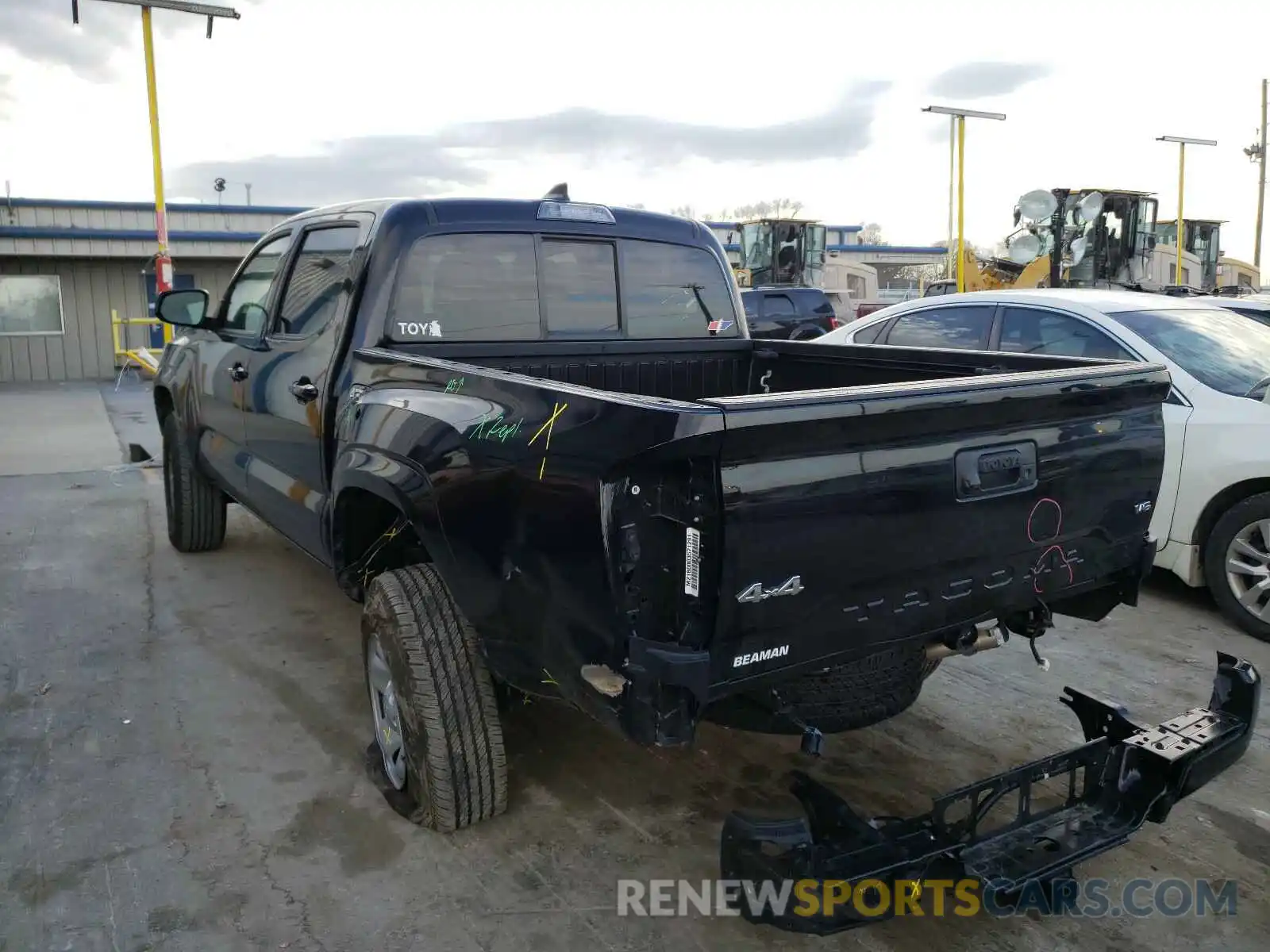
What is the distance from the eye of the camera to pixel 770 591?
234cm

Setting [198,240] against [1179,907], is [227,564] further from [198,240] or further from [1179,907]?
[198,240]

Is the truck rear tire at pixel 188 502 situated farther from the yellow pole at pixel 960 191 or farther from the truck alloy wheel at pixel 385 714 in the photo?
the yellow pole at pixel 960 191

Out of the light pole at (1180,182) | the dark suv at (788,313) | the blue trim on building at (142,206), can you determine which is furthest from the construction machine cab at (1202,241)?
the blue trim on building at (142,206)

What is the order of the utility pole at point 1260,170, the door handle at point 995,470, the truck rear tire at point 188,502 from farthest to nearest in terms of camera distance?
the utility pole at point 1260,170 < the truck rear tire at point 188,502 < the door handle at point 995,470

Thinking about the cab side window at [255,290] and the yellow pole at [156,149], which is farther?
the yellow pole at [156,149]

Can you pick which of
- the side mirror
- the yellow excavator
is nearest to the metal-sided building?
the yellow excavator

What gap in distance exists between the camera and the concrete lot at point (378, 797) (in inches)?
111

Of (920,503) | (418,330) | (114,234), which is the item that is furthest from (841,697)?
(114,234)

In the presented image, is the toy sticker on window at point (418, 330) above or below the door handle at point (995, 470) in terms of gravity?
above

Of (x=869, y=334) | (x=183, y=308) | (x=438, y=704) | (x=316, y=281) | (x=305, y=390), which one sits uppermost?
(x=316, y=281)

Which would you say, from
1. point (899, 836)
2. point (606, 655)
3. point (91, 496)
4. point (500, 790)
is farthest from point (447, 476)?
point (91, 496)

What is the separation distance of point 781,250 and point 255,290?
71.2ft

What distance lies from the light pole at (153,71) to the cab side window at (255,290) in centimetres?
951

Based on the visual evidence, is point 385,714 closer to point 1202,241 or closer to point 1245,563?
point 1245,563
